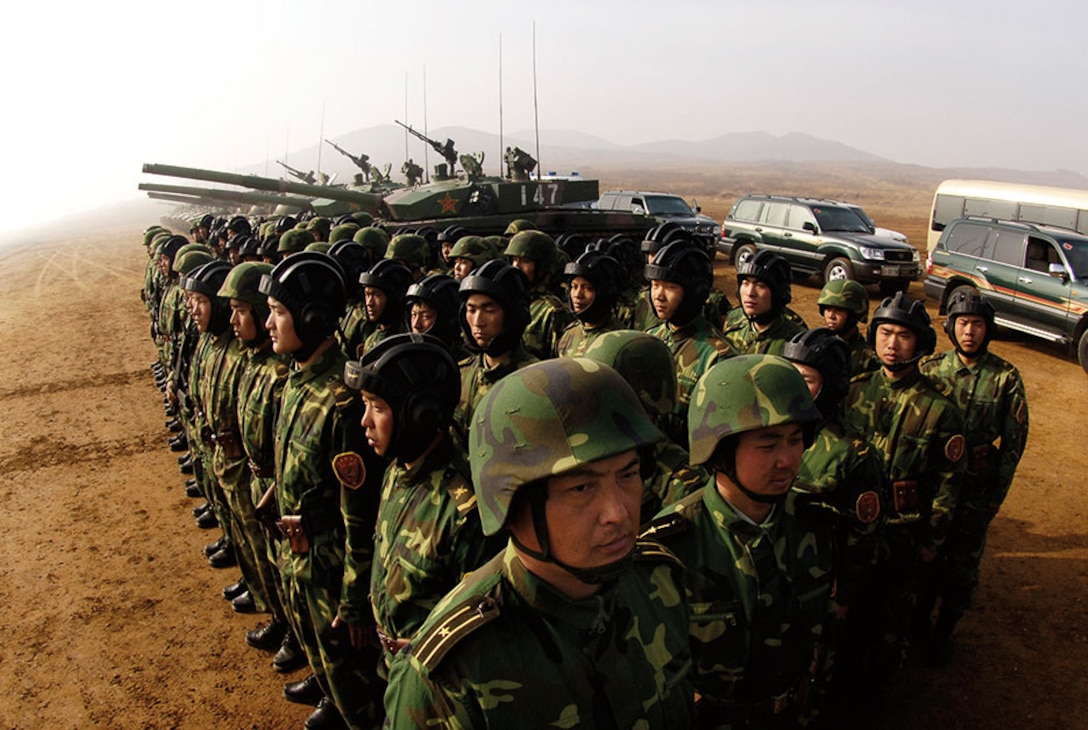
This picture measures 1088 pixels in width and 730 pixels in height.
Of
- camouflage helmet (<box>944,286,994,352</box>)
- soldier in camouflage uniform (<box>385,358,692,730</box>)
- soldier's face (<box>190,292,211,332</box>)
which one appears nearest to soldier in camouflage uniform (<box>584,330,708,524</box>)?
soldier in camouflage uniform (<box>385,358,692,730</box>)

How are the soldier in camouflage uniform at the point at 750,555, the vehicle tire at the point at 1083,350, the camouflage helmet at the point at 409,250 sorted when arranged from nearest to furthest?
1. the soldier in camouflage uniform at the point at 750,555
2. the camouflage helmet at the point at 409,250
3. the vehicle tire at the point at 1083,350

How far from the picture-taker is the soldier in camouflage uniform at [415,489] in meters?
2.66

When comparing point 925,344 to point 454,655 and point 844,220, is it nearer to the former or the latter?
point 454,655

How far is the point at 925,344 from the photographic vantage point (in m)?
4.50

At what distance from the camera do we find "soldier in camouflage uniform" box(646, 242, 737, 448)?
4926 millimetres

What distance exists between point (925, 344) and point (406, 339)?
3.27m

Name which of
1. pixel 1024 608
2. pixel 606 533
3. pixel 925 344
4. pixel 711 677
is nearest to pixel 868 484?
pixel 711 677

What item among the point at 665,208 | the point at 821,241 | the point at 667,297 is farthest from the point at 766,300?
the point at 665,208

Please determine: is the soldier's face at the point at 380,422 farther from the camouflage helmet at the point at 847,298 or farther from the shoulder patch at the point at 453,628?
the camouflage helmet at the point at 847,298

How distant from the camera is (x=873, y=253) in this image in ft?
51.5

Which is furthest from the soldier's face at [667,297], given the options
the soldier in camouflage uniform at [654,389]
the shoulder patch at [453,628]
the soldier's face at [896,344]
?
the shoulder patch at [453,628]

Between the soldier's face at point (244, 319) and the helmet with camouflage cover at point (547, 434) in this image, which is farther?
the soldier's face at point (244, 319)

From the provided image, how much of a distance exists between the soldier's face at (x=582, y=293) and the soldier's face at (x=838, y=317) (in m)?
2.01

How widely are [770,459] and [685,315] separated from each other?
2714mm
